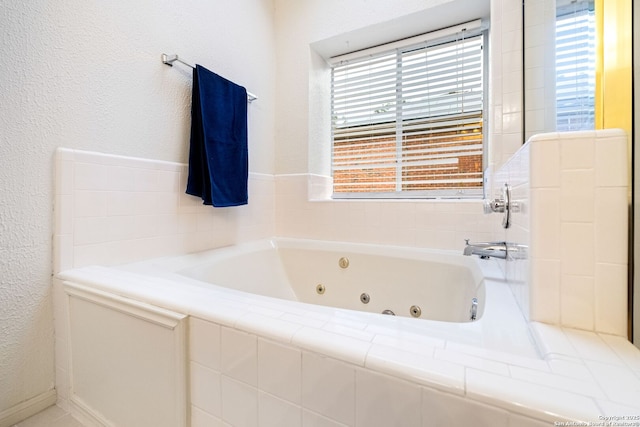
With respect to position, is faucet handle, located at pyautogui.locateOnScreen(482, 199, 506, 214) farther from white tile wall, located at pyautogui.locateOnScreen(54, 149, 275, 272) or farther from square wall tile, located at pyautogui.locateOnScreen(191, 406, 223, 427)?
white tile wall, located at pyautogui.locateOnScreen(54, 149, 275, 272)

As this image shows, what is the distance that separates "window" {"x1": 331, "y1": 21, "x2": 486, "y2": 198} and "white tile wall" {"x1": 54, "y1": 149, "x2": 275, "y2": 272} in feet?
3.51

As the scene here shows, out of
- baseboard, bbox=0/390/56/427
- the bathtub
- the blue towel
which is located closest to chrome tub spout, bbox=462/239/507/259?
the bathtub

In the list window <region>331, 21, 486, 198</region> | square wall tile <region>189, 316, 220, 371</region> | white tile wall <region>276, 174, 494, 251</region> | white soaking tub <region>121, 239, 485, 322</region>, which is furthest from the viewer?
window <region>331, 21, 486, 198</region>

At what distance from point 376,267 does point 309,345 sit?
1.09 m

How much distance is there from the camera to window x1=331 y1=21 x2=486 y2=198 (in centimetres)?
170

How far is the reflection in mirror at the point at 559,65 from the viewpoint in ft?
2.14

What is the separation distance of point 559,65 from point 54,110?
1.73 metres

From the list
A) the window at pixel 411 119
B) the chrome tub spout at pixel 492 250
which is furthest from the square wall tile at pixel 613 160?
the window at pixel 411 119

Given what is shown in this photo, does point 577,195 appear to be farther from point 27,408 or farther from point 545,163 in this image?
point 27,408

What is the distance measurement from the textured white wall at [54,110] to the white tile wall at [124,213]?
0.15 ft

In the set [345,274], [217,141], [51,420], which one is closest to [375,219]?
[345,274]

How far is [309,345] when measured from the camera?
499mm

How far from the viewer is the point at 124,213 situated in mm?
1139

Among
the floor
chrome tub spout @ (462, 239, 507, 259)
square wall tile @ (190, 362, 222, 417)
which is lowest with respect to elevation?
the floor
